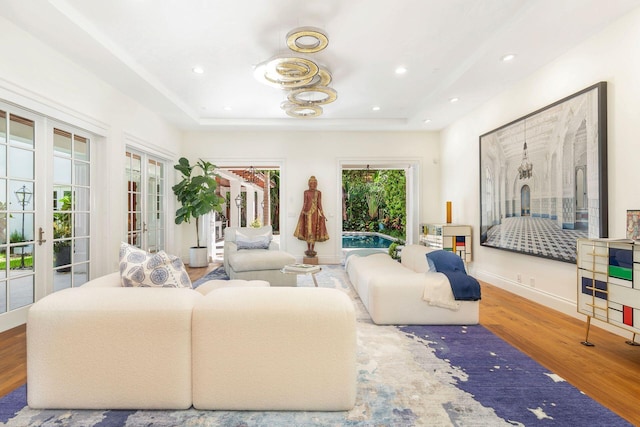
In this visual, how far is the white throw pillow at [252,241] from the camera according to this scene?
4699 mm

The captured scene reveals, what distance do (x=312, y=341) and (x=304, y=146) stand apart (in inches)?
205

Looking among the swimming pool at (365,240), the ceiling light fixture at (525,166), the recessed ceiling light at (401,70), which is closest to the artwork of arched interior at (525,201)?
the ceiling light fixture at (525,166)

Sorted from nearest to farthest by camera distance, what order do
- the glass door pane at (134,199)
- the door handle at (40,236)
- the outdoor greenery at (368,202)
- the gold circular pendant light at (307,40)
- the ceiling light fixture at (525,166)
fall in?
the gold circular pendant light at (307,40), the door handle at (40,236), the ceiling light fixture at (525,166), the glass door pane at (134,199), the outdoor greenery at (368,202)

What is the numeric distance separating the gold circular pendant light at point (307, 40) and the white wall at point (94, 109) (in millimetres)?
2370

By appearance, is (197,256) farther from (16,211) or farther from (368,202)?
(368,202)

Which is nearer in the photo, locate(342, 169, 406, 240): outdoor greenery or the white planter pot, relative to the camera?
the white planter pot

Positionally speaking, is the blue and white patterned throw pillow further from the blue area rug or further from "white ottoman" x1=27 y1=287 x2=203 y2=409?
the blue area rug

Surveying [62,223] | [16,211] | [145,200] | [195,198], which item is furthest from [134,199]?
[16,211]

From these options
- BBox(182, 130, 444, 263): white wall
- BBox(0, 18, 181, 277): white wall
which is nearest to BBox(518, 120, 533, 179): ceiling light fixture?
BBox(182, 130, 444, 263): white wall

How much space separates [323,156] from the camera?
20.8ft

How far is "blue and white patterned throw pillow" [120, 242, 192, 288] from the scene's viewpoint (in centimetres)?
191

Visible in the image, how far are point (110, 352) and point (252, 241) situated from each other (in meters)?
3.20

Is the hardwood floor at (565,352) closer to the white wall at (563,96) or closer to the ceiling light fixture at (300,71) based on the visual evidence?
the white wall at (563,96)

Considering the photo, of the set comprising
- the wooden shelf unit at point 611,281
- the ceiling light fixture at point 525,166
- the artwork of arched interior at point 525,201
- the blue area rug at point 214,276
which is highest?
the ceiling light fixture at point 525,166
